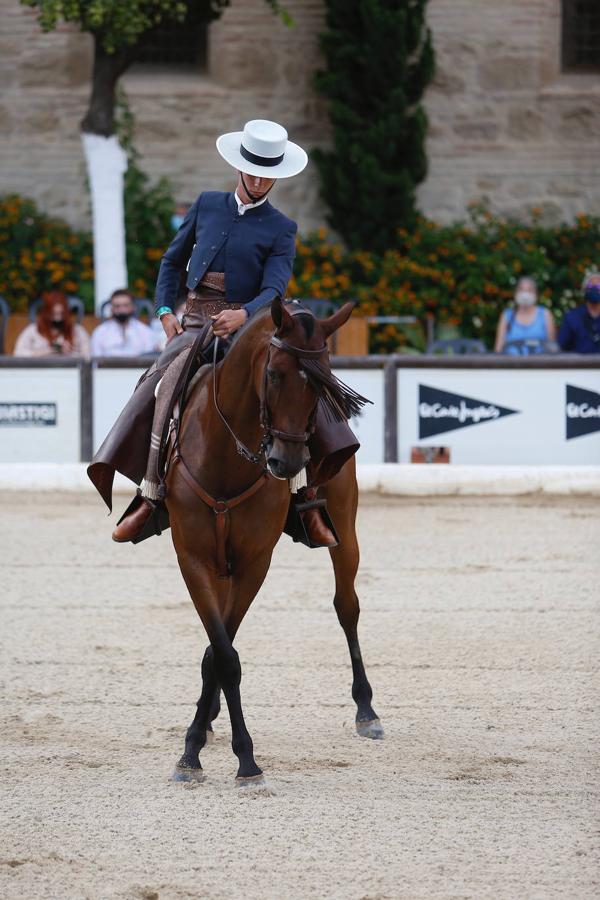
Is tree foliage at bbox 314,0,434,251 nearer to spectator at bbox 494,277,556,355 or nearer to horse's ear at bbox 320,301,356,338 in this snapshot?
spectator at bbox 494,277,556,355

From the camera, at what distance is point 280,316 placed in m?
5.56

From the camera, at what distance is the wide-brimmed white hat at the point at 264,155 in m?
6.38

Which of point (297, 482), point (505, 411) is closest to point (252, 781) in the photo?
point (297, 482)

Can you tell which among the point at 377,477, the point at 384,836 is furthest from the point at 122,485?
the point at 384,836

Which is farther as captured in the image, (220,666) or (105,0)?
(105,0)

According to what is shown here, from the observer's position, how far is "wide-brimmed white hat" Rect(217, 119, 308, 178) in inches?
251

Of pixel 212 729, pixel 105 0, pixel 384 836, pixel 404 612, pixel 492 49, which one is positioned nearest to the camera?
pixel 384 836

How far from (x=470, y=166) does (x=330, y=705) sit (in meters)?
15.3

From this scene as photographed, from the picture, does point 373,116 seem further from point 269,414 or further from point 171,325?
Answer: point 269,414

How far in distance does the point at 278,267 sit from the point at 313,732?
2038 millimetres

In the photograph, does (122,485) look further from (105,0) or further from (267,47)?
(267,47)

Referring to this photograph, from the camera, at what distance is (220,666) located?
6062 mm

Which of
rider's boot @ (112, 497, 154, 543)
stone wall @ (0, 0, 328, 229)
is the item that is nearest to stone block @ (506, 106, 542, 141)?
stone wall @ (0, 0, 328, 229)

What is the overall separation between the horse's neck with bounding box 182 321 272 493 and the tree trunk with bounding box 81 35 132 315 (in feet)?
37.7
